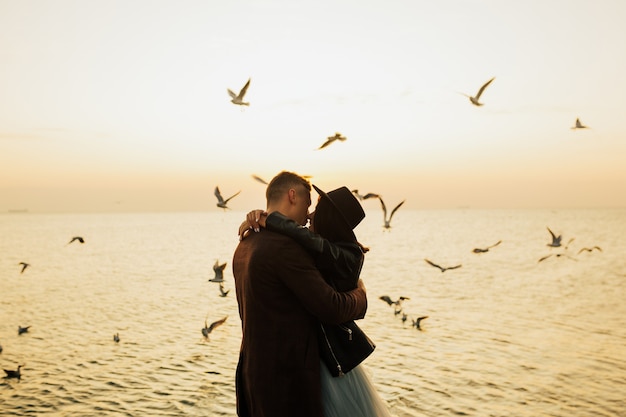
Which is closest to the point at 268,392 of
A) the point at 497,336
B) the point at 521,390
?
the point at 521,390

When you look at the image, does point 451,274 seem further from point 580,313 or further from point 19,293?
point 19,293

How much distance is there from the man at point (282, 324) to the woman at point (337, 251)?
93mm

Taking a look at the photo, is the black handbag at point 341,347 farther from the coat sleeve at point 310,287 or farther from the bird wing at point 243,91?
the bird wing at point 243,91

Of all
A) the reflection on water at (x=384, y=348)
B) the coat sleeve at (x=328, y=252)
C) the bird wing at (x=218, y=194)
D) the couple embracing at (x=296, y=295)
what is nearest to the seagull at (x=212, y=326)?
the reflection on water at (x=384, y=348)

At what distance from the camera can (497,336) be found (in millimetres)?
18938

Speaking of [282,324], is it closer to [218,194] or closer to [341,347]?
[341,347]

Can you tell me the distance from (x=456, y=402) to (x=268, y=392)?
9496mm

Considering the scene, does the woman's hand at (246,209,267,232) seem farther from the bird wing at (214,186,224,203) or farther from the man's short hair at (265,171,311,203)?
the bird wing at (214,186,224,203)

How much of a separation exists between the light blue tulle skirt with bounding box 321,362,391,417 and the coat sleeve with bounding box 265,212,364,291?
0.64m

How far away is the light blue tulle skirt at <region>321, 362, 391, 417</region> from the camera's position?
3.69m

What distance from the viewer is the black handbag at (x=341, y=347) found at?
12.0 feet

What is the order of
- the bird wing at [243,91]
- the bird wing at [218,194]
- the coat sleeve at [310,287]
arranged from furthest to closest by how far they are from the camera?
1. the bird wing at [218,194]
2. the bird wing at [243,91]
3. the coat sleeve at [310,287]

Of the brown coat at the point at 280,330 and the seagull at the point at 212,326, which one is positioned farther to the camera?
the seagull at the point at 212,326

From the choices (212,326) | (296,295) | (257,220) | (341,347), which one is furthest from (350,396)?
(212,326)
